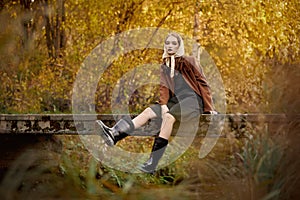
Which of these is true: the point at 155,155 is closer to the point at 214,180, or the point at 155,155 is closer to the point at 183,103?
the point at 183,103

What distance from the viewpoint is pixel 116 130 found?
4781 millimetres

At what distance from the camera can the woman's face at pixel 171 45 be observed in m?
4.93

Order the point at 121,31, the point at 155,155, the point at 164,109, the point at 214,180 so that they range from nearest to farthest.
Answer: the point at 214,180 → the point at 155,155 → the point at 164,109 → the point at 121,31

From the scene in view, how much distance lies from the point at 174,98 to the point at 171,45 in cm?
50

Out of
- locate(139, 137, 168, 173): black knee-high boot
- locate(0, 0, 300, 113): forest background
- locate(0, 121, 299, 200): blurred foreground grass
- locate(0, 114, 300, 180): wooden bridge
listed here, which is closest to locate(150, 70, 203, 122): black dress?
locate(0, 114, 300, 180): wooden bridge

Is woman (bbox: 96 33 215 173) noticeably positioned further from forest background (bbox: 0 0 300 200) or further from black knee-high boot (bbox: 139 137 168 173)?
forest background (bbox: 0 0 300 200)

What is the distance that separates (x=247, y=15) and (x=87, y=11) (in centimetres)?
233

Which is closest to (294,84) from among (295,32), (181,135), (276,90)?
(276,90)

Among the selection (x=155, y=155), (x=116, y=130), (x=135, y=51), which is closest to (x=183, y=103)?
(x=155, y=155)

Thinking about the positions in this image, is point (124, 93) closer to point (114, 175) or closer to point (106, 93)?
point (106, 93)

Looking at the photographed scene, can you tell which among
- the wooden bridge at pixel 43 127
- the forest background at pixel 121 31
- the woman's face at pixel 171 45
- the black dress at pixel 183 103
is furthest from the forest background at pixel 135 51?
the woman's face at pixel 171 45

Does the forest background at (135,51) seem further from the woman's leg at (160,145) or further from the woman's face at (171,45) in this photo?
the woman's face at (171,45)

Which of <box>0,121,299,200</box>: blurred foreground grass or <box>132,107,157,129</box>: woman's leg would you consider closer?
<box>0,121,299,200</box>: blurred foreground grass

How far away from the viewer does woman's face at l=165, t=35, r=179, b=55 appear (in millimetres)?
4930
